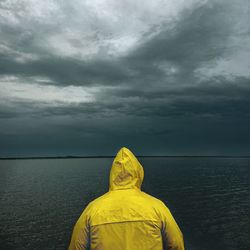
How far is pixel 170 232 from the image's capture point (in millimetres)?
3896

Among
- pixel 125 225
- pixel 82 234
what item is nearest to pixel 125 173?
pixel 125 225

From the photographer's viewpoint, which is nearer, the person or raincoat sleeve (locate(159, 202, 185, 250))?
the person

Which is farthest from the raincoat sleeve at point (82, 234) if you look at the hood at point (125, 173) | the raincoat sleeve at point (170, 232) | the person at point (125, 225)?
the raincoat sleeve at point (170, 232)

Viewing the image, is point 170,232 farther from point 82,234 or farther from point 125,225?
point 82,234

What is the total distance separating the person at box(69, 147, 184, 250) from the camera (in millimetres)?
3609

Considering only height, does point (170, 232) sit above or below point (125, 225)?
below

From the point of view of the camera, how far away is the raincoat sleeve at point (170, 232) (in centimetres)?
382

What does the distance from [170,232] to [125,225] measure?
2.43 feet

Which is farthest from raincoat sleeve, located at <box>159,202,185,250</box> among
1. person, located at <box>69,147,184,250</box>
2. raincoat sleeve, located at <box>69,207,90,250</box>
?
→ raincoat sleeve, located at <box>69,207,90,250</box>

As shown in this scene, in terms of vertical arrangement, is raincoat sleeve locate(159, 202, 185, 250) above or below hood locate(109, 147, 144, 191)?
below

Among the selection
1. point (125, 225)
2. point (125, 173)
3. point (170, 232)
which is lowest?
point (170, 232)

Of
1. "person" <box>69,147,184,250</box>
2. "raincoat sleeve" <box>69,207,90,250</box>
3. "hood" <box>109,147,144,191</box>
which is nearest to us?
"person" <box>69,147,184,250</box>

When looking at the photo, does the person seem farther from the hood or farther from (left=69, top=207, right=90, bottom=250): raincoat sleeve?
the hood

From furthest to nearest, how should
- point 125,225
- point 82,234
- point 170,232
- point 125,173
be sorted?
point 125,173 < point 170,232 < point 82,234 < point 125,225
